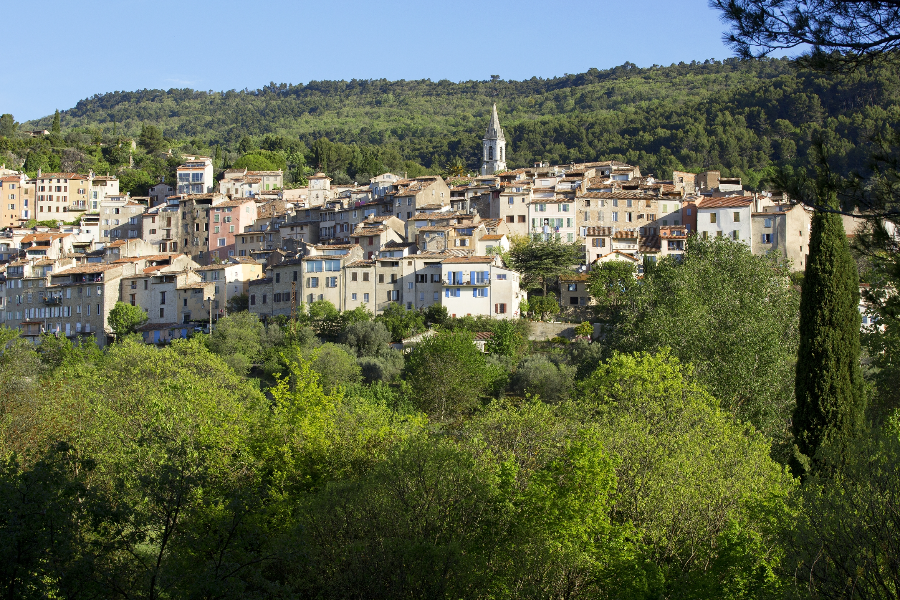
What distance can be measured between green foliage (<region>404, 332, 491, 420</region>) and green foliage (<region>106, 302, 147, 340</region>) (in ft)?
86.5

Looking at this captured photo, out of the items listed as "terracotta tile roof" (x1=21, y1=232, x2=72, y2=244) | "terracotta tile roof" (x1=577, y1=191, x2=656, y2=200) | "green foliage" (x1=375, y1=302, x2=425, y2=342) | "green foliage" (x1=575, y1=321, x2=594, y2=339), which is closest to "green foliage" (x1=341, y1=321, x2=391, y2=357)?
"green foliage" (x1=375, y1=302, x2=425, y2=342)

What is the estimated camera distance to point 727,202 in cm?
7944

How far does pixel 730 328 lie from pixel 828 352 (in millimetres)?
11166

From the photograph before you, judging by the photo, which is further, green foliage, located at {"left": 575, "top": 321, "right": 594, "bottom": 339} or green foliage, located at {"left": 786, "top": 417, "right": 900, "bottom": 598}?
green foliage, located at {"left": 575, "top": 321, "right": 594, "bottom": 339}

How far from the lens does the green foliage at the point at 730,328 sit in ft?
124

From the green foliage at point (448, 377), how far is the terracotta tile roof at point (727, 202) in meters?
28.2

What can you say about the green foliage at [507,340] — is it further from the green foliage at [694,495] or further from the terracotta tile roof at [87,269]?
the terracotta tile roof at [87,269]

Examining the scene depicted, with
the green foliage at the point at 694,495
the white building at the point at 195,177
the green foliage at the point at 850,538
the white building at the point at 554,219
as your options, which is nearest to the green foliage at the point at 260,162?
the white building at the point at 195,177

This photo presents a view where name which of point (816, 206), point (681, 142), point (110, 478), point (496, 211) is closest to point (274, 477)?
point (110, 478)

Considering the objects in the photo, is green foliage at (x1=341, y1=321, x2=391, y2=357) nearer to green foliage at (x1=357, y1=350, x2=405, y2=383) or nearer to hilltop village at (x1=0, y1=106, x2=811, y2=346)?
green foliage at (x1=357, y1=350, x2=405, y2=383)

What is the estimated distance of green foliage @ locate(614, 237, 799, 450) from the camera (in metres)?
37.8

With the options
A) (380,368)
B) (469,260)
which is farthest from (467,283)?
(380,368)

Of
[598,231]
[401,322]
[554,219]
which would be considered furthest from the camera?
[554,219]

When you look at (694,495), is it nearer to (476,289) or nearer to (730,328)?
(730,328)
